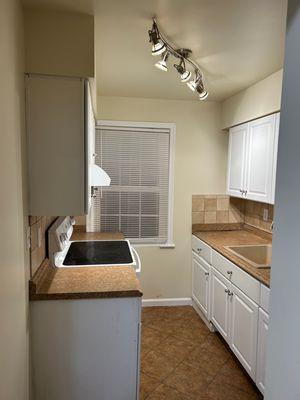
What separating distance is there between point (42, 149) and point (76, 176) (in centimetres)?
23

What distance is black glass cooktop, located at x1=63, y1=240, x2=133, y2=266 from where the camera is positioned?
87.2 inches

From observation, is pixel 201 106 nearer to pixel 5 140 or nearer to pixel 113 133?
pixel 113 133

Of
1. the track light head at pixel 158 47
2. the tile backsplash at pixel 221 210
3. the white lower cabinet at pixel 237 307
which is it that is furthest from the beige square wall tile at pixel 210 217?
the track light head at pixel 158 47

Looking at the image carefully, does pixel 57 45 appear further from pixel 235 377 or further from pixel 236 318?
pixel 235 377

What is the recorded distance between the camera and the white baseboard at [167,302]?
11.4ft

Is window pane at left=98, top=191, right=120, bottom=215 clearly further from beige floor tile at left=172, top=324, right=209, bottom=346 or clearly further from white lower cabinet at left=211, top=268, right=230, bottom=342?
beige floor tile at left=172, top=324, right=209, bottom=346

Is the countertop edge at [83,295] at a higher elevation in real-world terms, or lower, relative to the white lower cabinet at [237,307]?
higher

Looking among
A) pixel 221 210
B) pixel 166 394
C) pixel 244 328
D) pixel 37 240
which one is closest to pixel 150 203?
pixel 221 210

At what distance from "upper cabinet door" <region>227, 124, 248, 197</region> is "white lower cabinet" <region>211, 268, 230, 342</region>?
0.91 m

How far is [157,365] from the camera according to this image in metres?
2.42

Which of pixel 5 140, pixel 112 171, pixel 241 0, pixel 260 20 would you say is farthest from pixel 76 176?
pixel 112 171

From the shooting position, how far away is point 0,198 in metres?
1.11

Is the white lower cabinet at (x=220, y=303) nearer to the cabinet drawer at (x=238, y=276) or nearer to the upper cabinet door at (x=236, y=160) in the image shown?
the cabinet drawer at (x=238, y=276)

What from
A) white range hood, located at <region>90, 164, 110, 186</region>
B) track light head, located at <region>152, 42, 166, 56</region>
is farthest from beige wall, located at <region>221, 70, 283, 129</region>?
white range hood, located at <region>90, 164, 110, 186</region>
